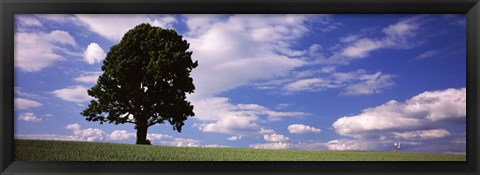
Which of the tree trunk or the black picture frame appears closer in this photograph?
the black picture frame

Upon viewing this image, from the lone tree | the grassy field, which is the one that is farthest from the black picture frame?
the lone tree

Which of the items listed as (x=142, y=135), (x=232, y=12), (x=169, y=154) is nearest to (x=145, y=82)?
(x=142, y=135)

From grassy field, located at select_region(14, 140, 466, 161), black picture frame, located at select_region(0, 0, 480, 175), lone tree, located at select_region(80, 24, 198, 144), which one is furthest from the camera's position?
lone tree, located at select_region(80, 24, 198, 144)

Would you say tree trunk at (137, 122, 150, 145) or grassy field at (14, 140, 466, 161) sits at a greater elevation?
tree trunk at (137, 122, 150, 145)

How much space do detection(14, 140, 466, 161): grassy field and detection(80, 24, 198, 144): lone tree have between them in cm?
29

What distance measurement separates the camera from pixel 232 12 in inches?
167

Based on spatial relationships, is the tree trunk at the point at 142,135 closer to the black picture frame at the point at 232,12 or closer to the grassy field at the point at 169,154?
the grassy field at the point at 169,154

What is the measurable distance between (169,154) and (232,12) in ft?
4.66

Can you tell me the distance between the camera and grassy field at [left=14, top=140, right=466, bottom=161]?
4348 mm

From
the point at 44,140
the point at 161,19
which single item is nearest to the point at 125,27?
the point at 161,19

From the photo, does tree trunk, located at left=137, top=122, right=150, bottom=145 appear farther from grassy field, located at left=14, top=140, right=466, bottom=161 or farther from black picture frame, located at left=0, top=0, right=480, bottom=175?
black picture frame, located at left=0, top=0, right=480, bottom=175

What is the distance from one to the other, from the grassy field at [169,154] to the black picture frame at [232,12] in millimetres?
160

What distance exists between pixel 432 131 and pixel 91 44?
3.27 m

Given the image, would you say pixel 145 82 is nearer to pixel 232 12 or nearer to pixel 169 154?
pixel 169 154
